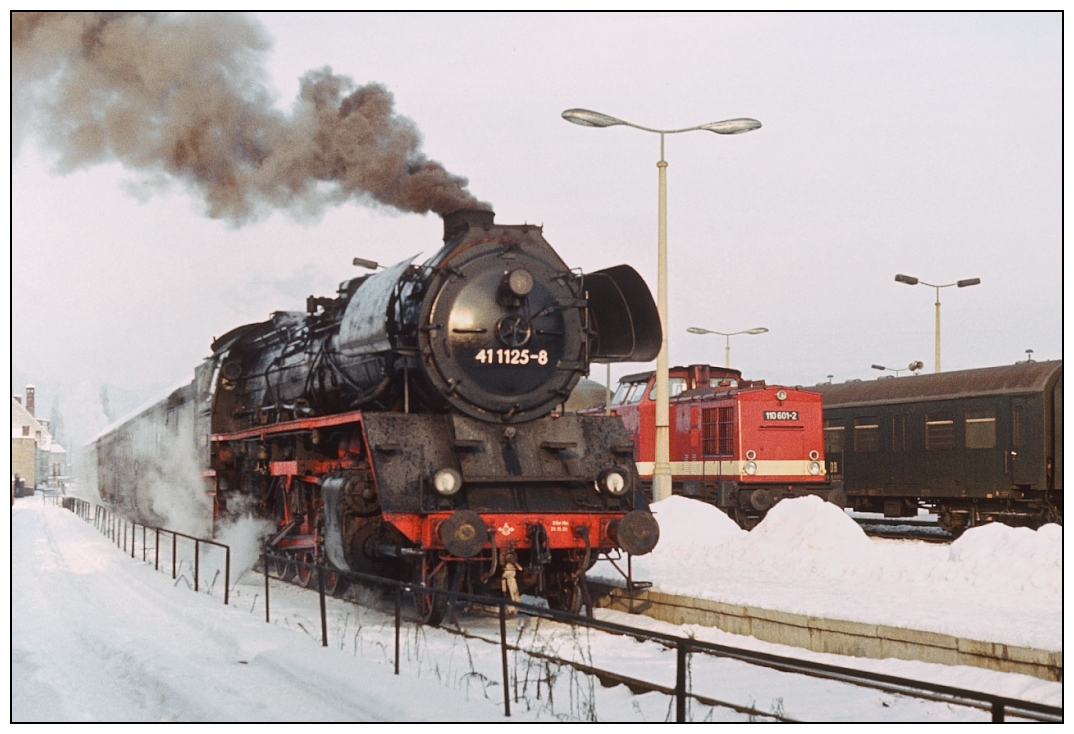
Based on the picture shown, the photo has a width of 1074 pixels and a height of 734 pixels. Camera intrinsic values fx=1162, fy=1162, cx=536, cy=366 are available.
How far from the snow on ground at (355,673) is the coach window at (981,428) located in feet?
26.2

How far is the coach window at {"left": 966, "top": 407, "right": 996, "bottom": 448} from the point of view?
19.4 metres

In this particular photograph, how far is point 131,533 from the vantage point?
23359 millimetres

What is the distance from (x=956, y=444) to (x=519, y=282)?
12.1m

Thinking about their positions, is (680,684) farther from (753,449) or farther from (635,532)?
(753,449)

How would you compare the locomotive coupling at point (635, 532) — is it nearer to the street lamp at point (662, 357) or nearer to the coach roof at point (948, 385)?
the street lamp at point (662, 357)

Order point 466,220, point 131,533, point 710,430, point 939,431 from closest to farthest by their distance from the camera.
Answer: point 466,220
point 939,431
point 710,430
point 131,533

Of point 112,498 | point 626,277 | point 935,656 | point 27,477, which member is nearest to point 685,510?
point 626,277

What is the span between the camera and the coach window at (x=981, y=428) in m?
19.4

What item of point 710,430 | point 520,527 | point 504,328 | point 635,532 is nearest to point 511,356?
point 504,328

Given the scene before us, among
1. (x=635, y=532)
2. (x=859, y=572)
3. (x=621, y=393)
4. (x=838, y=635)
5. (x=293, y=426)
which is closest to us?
(x=838, y=635)

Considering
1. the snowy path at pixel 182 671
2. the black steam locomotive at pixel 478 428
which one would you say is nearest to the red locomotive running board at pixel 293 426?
the black steam locomotive at pixel 478 428

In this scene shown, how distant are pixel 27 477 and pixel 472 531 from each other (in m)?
41.1

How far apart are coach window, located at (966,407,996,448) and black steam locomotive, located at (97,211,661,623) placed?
9875mm

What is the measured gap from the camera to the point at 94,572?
54.6 feet
